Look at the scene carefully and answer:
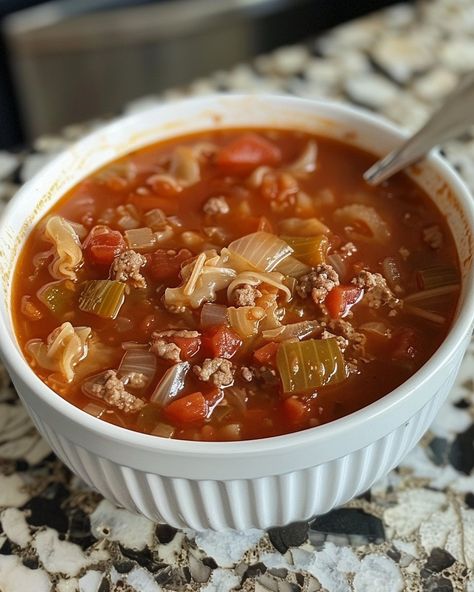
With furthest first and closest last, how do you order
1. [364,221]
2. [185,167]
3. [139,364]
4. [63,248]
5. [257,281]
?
[185,167] → [364,221] → [63,248] → [257,281] → [139,364]

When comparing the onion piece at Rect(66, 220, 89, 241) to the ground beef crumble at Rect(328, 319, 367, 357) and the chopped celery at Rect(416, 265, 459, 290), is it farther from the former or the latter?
the chopped celery at Rect(416, 265, 459, 290)

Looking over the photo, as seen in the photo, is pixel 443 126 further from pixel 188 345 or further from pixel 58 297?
pixel 58 297

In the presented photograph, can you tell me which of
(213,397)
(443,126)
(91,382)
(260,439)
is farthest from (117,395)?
(443,126)

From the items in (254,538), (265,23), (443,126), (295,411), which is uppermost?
(443,126)

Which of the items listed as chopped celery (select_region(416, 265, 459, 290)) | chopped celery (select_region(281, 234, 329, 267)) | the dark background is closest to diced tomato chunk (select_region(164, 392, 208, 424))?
chopped celery (select_region(281, 234, 329, 267))

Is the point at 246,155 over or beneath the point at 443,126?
beneath

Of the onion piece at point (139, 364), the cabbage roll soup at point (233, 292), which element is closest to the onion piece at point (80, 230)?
the cabbage roll soup at point (233, 292)
